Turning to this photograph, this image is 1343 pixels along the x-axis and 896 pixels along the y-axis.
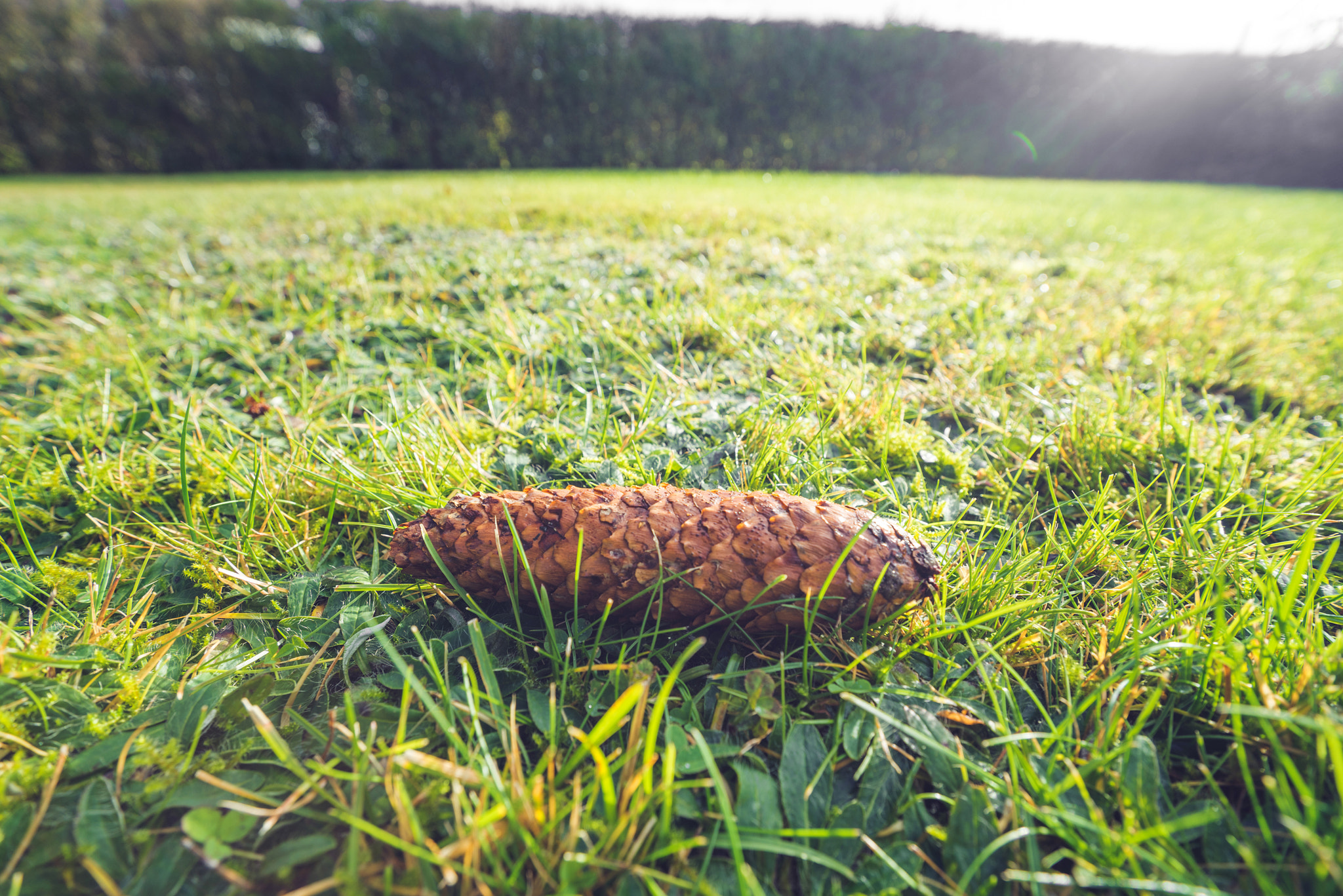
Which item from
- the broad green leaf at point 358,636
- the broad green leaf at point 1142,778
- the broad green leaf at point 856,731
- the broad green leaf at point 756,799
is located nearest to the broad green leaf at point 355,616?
the broad green leaf at point 358,636

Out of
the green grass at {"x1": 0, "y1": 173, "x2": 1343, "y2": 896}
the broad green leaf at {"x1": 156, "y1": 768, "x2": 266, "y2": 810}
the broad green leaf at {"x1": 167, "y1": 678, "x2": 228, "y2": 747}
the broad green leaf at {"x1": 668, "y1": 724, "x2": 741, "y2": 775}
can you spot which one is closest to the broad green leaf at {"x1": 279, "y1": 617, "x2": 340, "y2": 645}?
the green grass at {"x1": 0, "y1": 173, "x2": 1343, "y2": 896}

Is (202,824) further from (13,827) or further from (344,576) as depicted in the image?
(344,576)

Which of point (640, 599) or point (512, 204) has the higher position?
point (512, 204)

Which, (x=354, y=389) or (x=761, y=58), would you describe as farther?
(x=761, y=58)

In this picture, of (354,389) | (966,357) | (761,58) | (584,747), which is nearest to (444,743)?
(584,747)

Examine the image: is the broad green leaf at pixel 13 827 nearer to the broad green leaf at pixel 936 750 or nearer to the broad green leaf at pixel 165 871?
the broad green leaf at pixel 165 871

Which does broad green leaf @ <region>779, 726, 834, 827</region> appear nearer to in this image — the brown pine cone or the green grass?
the green grass

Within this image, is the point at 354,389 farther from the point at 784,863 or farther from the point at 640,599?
the point at 784,863
